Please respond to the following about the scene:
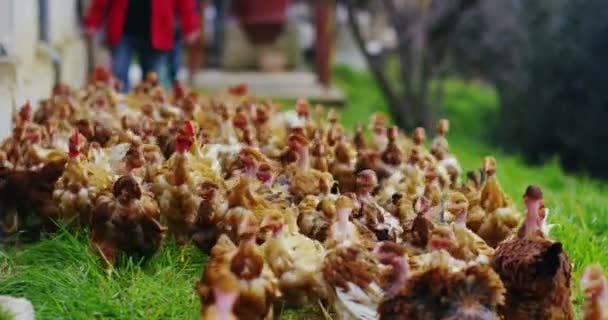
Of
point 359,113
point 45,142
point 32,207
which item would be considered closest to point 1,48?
point 45,142

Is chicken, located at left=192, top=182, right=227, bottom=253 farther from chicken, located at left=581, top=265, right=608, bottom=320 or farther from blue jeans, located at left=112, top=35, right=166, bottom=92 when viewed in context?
blue jeans, located at left=112, top=35, right=166, bottom=92

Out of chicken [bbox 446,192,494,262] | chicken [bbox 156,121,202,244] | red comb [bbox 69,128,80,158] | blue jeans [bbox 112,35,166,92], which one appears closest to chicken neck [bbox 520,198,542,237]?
chicken [bbox 446,192,494,262]

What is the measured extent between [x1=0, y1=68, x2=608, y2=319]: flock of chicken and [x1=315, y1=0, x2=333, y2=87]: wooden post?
7.86 metres

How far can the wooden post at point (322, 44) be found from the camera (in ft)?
51.8

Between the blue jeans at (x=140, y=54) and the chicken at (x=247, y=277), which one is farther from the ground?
the blue jeans at (x=140, y=54)

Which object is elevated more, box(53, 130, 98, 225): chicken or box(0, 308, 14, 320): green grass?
box(53, 130, 98, 225): chicken

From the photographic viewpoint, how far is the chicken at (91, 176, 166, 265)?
535 centimetres

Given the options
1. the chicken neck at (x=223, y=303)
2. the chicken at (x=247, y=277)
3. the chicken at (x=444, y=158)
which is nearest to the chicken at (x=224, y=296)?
the chicken neck at (x=223, y=303)

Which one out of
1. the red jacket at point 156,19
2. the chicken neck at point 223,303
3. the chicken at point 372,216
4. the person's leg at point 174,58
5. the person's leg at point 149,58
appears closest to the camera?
the chicken neck at point 223,303

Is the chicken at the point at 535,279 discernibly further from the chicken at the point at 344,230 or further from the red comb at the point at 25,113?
the red comb at the point at 25,113

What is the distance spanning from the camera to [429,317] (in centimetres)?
443

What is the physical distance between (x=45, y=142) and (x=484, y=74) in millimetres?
12508

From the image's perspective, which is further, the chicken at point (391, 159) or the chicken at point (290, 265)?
the chicken at point (391, 159)

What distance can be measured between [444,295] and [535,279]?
0.51 meters
